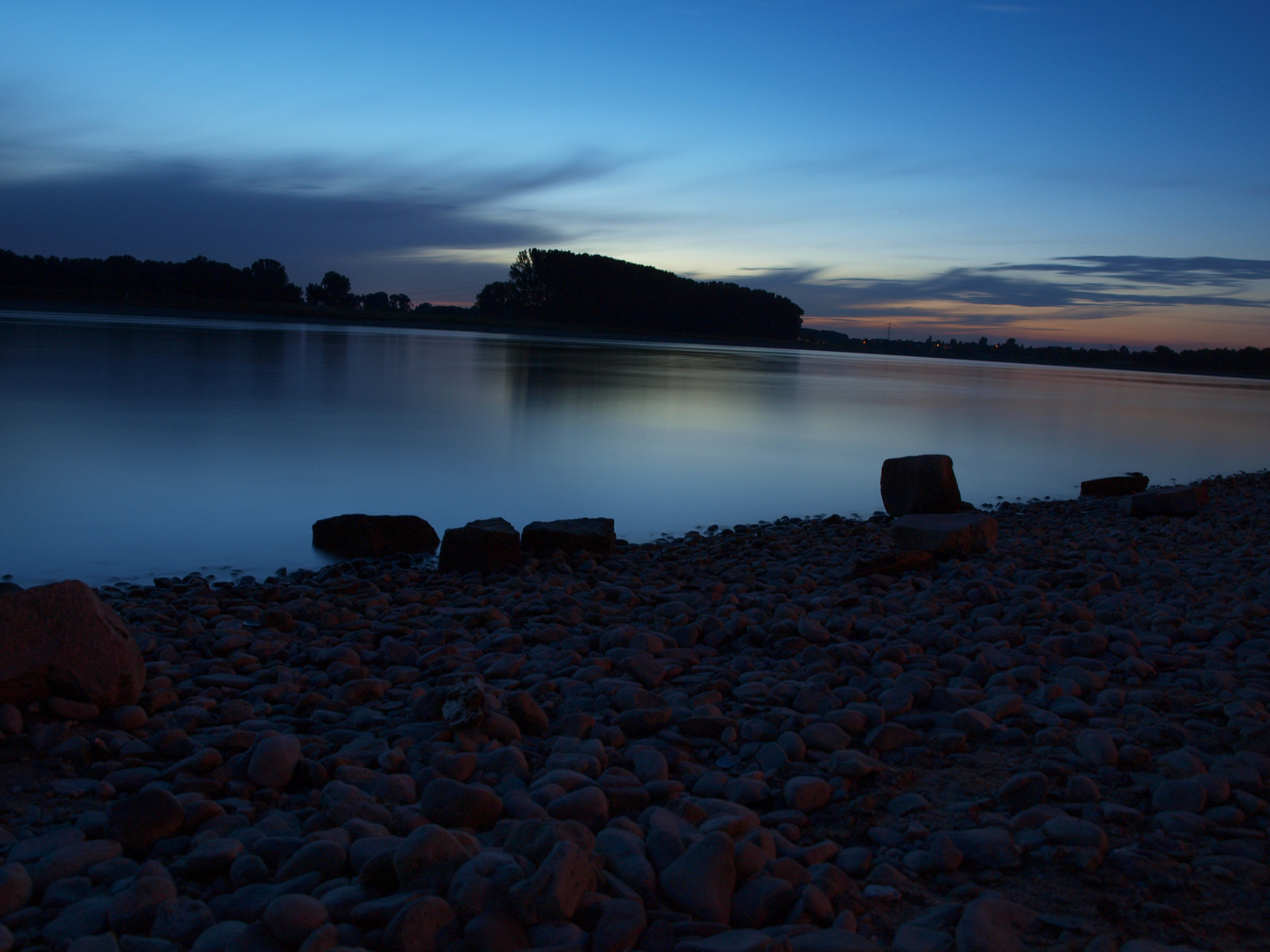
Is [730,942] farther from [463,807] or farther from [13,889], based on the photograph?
[13,889]

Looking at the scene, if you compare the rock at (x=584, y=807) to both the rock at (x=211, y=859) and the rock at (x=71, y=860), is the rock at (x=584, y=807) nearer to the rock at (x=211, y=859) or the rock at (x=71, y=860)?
the rock at (x=211, y=859)

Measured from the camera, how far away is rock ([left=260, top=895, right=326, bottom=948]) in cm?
178

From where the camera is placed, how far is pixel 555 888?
1830 millimetres

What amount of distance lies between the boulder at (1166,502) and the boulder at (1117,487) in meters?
1.73

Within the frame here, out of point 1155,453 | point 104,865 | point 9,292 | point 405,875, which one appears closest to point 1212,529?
point 405,875

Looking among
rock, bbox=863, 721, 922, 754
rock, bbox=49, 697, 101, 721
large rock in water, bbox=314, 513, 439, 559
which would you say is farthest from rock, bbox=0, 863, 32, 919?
large rock in water, bbox=314, 513, 439, 559

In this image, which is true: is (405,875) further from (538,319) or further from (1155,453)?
(538,319)

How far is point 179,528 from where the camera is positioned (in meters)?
6.83

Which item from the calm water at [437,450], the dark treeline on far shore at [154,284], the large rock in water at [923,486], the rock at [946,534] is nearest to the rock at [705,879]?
the rock at [946,534]

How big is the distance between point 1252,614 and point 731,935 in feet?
12.0

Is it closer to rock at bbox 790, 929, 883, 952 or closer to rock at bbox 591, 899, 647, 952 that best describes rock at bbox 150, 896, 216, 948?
rock at bbox 591, 899, 647, 952

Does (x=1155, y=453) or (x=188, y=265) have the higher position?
(x=188, y=265)

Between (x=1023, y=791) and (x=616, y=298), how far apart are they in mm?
96188

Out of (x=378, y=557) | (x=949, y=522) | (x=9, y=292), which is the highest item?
(x=9, y=292)
